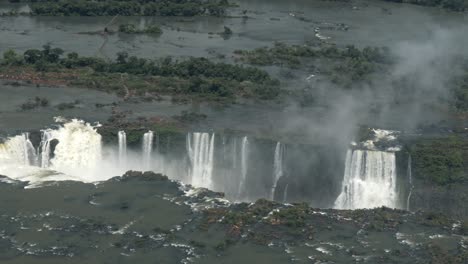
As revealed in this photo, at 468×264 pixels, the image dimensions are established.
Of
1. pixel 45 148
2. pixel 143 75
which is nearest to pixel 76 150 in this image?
pixel 45 148

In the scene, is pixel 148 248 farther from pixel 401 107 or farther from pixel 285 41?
pixel 285 41

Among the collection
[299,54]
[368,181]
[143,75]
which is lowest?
[368,181]

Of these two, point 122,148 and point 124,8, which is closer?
point 122,148

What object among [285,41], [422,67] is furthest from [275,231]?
[285,41]

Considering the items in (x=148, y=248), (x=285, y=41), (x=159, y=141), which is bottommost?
(x=148, y=248)

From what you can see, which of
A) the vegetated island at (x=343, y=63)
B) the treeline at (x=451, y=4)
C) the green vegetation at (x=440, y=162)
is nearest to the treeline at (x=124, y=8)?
the vegetated island at (x=343, y=63)

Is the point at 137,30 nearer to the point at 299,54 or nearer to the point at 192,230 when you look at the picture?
the point at 299,54

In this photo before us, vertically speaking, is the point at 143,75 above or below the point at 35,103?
above
